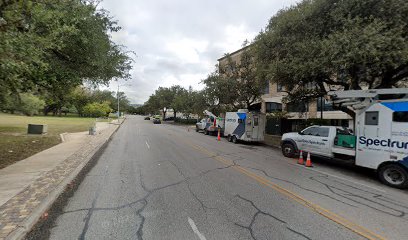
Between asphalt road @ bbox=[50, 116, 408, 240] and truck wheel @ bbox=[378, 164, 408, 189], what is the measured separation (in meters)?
0.36

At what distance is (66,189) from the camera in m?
6.37

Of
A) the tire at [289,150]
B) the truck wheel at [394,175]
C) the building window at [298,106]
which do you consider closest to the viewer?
the truck wheel at [394,175]

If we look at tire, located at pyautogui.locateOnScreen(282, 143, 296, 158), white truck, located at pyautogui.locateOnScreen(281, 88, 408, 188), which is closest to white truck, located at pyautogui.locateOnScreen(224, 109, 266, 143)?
tire, located at pyautogui.locateOnScreen(282, 143, 296, 158)

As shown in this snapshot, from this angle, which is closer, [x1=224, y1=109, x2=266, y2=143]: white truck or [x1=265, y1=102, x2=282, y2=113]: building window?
[x1=224, y1=109, x2=266, y2=143]: white truck

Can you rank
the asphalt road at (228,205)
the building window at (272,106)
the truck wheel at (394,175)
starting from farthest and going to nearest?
the building window at (272,106)
the truck wheel at (394,175)
the asphalt road at (228,205)

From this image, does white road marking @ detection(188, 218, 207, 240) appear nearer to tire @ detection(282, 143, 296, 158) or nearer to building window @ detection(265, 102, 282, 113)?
tire @ detection(282, 143, 296, 158)

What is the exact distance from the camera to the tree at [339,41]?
915 cm

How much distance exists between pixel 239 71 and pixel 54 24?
22.3m

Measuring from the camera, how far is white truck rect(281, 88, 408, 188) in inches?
303

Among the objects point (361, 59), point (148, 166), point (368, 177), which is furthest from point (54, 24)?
point (368, 177)

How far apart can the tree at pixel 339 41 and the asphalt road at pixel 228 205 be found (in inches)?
188

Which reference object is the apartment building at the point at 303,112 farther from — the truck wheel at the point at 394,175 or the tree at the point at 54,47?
the tree at the point at 54,47

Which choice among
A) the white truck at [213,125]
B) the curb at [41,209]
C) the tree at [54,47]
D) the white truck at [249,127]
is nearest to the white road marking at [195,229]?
the curb at [41,209]

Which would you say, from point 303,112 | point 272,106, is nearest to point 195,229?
point 303,112
